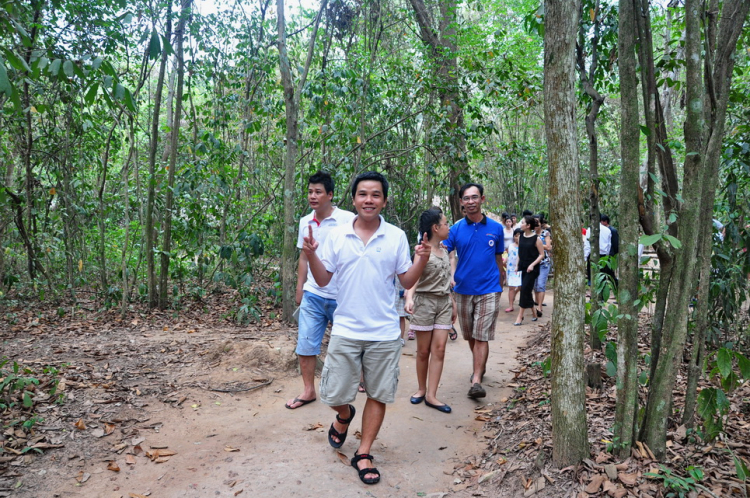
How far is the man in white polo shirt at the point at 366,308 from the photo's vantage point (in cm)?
341

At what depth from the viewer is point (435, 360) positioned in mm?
4777

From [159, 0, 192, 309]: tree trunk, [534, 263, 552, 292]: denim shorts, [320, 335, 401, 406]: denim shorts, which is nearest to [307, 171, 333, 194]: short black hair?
[320, 335, 401, 406]: denim shorts

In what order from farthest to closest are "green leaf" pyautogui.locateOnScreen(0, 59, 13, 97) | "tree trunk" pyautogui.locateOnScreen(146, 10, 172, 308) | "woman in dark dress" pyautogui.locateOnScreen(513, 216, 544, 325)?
1. "woman in dark dress" pyautogui.locateOnScreen(513, 216, 544, 325)
2. "tree trunk" pyautogui.locateOnScreen(146, 10, 172, 308)
3. "green leaf" pyautogui.locateOnScreen(0, 59, 13, 97)

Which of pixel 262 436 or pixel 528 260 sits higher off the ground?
pixel 528 260

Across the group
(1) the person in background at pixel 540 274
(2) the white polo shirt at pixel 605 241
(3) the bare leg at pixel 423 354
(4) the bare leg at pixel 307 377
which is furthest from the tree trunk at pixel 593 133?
(2) the white polo shirt at pixel 605 241

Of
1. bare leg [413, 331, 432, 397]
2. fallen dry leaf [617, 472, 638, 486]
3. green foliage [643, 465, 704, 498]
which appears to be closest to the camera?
green foliage [643, 465, 704, 498]

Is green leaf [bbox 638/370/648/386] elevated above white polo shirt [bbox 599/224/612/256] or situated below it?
below

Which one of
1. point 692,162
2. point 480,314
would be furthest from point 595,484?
point 480,314

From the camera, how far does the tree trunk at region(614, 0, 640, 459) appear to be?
2.89 meters

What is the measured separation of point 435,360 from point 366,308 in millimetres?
1630

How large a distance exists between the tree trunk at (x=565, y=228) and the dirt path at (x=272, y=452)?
961 millimetres

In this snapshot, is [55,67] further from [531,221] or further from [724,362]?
[531,221]

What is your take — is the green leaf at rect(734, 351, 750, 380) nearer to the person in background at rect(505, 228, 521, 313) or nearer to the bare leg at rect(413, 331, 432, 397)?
the bare leg at rect(413, 331, 432, 397)

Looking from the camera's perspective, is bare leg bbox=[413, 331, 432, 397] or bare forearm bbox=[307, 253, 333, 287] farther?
bare leg bbox=[413, 331, 432, 397]
